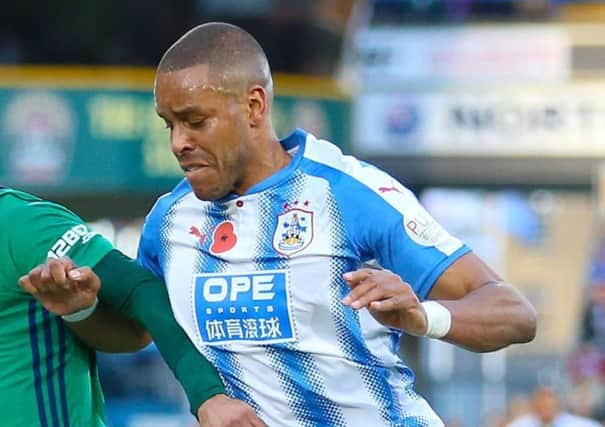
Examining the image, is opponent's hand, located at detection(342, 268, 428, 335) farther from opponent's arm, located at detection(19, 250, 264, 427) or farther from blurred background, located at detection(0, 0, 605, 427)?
blurred background, located at detection(0, 0, 605, 427)

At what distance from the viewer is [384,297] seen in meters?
4.62

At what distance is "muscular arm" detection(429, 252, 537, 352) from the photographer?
16.4 feet

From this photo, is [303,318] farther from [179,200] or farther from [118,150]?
[118,150]

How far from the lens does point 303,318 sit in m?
5.29

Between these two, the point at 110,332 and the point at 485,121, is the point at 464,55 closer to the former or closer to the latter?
the point at 485,121

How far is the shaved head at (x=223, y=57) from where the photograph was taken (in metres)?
5.26

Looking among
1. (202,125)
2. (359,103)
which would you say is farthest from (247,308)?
(359,103)

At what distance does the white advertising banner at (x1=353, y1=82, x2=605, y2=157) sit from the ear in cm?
1590

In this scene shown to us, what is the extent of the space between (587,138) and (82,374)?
53.9 feet

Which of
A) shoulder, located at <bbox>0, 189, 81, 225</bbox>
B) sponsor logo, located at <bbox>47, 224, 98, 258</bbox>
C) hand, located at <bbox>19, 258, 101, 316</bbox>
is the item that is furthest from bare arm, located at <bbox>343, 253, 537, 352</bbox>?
shoulder, located at <bbox>0, 189, 81, 225</bbox>

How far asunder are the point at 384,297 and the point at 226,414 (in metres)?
0.83

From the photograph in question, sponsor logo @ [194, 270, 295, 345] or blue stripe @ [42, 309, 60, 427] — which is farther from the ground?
sponsor logo @ [194, 270, 295, 345]

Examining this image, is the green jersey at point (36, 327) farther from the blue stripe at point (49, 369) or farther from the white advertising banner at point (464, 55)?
the white advertising banner at point (464, 55)

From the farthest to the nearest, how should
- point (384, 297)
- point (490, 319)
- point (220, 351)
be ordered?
point (220, 351)
point (490, 319)
point (384, 297)
